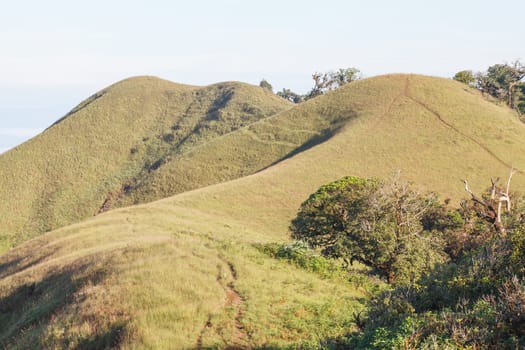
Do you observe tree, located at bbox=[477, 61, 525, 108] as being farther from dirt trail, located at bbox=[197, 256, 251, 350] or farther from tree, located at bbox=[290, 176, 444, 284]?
dirt trail, located at bbox=[197, 256, 251, 350]

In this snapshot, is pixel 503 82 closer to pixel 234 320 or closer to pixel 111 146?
pixel 111 146

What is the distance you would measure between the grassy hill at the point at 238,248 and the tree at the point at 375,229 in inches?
247

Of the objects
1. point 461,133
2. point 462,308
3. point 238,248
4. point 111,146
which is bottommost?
point 238,248

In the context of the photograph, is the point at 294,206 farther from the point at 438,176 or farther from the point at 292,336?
the point at 292,336

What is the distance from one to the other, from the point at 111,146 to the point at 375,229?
111528 mm

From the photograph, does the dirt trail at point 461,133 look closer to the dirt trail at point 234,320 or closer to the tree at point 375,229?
the tree at point 375,229

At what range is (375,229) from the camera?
2798cm

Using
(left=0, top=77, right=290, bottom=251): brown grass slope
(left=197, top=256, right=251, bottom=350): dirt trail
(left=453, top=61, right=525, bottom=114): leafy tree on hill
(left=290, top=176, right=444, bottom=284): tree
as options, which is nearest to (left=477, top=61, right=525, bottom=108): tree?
(left=453, top=61, right=525, bottom=114): leafy tree on hill

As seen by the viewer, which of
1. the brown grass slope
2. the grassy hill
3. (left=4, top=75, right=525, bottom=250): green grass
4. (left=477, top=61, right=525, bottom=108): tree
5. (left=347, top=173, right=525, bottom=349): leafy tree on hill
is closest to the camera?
(left=347, top=173, right=525, bottom=349): leafy tree on hill

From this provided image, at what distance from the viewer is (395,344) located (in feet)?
30.5

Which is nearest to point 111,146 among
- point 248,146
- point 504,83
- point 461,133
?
point 248,146

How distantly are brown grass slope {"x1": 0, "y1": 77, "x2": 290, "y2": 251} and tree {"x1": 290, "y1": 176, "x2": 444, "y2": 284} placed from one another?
55.3 metres

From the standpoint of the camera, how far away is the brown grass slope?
330 ft

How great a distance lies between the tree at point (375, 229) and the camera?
27.2m
